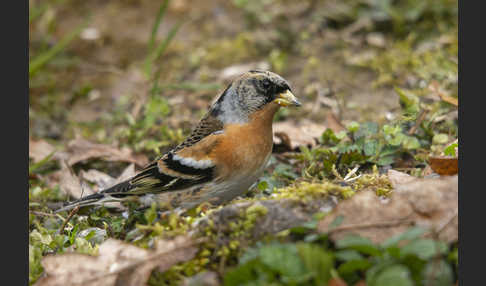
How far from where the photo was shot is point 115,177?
455cm

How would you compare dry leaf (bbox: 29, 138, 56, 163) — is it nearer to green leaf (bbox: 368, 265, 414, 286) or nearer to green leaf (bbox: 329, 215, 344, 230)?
green leaf (bbox: 329, 215, 344, 230)

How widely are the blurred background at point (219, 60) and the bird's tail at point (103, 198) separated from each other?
110 cm

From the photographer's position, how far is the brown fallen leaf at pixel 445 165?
8.80 feet

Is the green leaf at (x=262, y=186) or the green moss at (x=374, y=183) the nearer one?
the green moss at (x=374, y=183)

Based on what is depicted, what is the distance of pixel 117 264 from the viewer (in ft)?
7.52

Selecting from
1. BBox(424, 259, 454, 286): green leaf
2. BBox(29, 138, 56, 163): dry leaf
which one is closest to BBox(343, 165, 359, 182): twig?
BBox(424, 259, 454, 286): green leaf

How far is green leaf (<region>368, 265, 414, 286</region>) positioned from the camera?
181 centimetres

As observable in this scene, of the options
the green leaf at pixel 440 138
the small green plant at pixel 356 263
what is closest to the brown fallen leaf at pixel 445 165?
the small green plant at pixel 356 263

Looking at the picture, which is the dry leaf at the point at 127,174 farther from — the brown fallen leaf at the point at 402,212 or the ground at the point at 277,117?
the brown fallen leaf at the point at 402,212

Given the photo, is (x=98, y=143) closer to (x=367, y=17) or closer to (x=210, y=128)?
(x=210, y=128)

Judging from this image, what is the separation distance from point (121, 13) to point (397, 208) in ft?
20.0

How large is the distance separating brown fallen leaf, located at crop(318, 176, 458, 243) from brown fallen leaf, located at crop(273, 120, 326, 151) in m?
1.98

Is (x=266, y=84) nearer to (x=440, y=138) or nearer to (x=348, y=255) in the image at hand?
(x=440, y=138)

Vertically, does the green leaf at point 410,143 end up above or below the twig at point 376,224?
above
